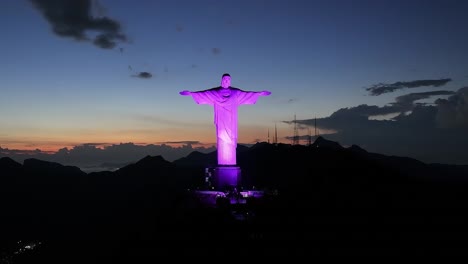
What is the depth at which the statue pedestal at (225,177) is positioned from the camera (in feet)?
68.1

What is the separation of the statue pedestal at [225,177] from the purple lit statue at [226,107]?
26.5 inches

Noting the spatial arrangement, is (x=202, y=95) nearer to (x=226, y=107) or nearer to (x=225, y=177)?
(x=226, y=107)

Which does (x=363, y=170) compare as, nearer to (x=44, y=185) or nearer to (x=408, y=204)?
(x=408, y=204)

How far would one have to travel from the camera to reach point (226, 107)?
21719 millimetres

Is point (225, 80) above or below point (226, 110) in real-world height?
above

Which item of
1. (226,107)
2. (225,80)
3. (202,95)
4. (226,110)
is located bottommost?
(226,110)

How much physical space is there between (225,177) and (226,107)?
3723mm

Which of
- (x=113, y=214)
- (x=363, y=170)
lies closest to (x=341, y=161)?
(x=363, y=170)

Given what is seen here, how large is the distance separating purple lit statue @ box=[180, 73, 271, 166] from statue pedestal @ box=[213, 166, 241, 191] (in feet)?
2.21

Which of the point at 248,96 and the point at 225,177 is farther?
the point at 248,96

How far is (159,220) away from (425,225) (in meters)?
10.8

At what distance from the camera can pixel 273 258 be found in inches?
A: 512

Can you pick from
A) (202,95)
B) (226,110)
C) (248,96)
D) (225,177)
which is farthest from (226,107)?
(225,177)

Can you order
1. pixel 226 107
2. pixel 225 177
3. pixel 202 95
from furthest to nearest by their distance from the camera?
pixel 226 107, pixel 202 95, pixel 225 177
